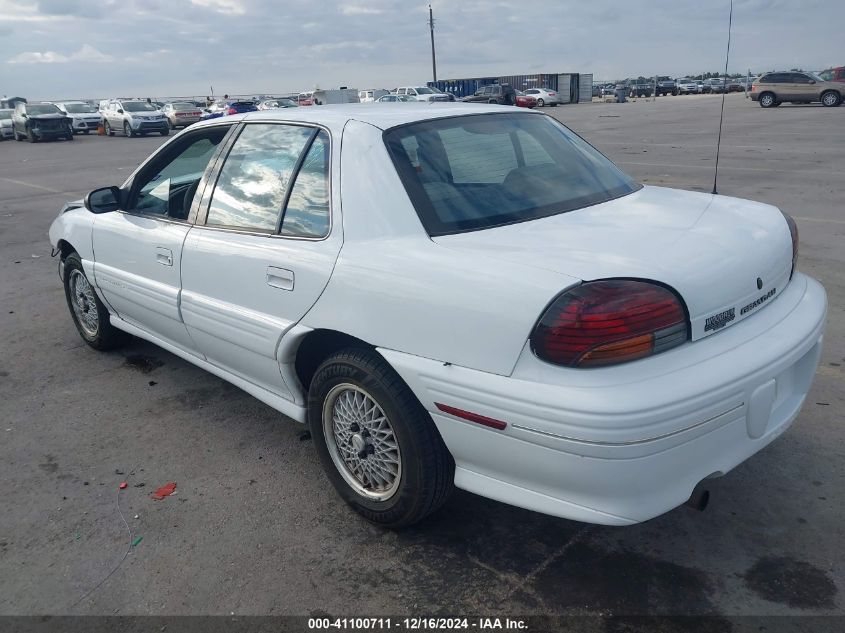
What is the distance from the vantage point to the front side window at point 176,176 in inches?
150

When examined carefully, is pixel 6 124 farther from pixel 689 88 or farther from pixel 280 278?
pixel 689 88

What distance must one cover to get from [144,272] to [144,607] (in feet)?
6.56

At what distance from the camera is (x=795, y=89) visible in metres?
32.4

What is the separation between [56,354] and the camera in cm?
521

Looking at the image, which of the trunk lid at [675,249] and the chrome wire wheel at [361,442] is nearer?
the trunk lid at [675,249]

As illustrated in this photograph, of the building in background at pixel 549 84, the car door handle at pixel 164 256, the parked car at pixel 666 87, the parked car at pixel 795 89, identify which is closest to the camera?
the car door handle at pixel 164 256

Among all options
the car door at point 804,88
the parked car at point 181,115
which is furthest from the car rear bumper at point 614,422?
the parked car at point 181,115

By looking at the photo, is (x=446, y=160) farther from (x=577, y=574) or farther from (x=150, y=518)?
(x=150, y=518)

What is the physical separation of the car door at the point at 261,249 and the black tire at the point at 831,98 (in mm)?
34597

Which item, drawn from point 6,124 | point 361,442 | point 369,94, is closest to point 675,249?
point 361,442

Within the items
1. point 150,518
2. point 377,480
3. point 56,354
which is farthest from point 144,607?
point 56,354

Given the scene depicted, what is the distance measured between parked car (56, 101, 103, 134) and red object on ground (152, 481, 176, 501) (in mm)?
36345

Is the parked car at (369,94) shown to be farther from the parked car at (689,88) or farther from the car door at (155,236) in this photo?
the car door at (155,236)

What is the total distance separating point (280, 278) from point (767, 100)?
3571 cm
